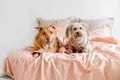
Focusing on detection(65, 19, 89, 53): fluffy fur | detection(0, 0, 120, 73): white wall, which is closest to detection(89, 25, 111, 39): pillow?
detection(0, 0, 120, 73): white wall

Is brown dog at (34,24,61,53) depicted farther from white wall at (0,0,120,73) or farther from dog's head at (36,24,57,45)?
white wall at (0,0,120,73)

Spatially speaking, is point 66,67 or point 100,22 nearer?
point 66,67

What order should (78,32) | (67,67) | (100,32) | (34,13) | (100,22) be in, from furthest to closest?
(34,13) < (100,22) < (100,32) < (78,32) < (67,67)

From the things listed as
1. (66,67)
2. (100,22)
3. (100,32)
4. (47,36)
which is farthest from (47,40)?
(100,22)

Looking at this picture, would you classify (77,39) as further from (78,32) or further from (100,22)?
(100,22)

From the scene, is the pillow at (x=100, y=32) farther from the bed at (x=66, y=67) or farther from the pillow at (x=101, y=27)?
the bed at (x=66, y=67)

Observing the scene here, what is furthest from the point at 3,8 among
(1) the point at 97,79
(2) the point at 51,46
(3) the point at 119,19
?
(1) the point at 97,79

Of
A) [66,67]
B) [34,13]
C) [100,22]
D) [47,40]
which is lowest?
[66,67]

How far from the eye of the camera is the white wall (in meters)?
3.36

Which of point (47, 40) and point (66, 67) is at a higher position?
point (47, 40)

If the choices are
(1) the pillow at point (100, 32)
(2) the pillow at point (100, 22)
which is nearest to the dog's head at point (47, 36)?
(1) the pillow at point (100, 32)

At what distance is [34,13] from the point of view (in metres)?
3.42

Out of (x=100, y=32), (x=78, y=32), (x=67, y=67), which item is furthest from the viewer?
(x=100, y=32)

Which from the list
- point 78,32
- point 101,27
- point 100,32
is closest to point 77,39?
point 78,32
